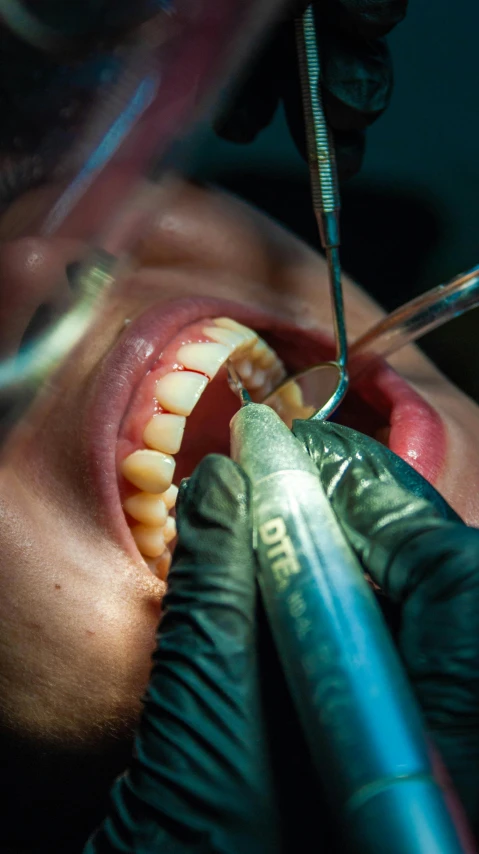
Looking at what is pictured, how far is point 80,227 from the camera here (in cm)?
80

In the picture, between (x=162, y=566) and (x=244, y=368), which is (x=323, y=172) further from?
(x=162, y=566)

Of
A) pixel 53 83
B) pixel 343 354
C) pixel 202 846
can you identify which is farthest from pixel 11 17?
pixel 202 846

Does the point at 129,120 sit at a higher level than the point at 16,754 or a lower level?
higher

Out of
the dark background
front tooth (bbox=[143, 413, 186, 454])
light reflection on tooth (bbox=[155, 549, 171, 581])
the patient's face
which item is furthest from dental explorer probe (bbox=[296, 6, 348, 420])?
the dark background

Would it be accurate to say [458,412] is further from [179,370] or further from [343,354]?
[179,370]

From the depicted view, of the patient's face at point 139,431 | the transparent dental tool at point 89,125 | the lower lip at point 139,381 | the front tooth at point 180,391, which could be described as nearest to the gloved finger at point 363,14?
the transparent dental tool at point 89,125

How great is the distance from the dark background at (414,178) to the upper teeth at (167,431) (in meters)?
0.60

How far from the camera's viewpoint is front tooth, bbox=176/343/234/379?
942 mm

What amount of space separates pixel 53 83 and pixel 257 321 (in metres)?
0.51

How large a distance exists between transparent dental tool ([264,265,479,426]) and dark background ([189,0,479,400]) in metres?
0.47

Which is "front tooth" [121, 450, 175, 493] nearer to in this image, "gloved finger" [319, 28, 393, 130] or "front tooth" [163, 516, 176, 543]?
"front tooth" [163, 516, 176, 543]

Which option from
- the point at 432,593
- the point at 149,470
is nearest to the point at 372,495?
the point at 432,593

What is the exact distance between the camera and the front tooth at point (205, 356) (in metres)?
0.94

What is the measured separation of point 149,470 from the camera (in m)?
0.87
